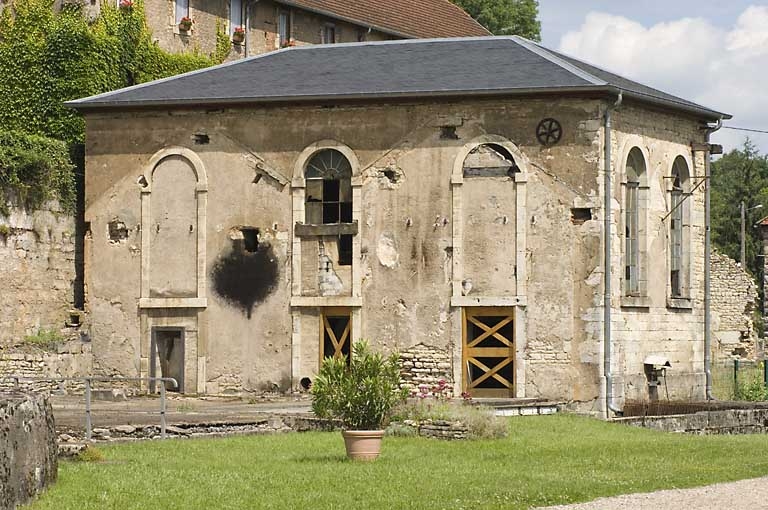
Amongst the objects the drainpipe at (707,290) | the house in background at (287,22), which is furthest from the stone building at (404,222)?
the house in background at (287,22)

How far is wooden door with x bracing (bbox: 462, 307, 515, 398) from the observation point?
32719 mm

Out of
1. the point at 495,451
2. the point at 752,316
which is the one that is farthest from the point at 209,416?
the point at 752,316

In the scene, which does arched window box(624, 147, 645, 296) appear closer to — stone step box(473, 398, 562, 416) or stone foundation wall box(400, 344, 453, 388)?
stone step box(473, 398, 562, 416)

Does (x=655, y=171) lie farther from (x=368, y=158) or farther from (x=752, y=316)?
(x=752, y=316)

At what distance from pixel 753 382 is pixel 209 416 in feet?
53.5

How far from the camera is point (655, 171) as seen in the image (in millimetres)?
34938

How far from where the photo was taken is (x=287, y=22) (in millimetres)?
47688

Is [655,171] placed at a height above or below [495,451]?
above

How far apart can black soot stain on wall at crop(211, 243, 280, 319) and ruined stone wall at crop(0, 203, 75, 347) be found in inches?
137

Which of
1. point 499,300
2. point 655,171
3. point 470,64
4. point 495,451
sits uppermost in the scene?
point 470,64

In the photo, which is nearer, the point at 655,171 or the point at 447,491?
the point at 447,491

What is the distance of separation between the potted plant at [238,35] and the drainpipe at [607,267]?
1576 cm

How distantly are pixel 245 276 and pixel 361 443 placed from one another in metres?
14.0

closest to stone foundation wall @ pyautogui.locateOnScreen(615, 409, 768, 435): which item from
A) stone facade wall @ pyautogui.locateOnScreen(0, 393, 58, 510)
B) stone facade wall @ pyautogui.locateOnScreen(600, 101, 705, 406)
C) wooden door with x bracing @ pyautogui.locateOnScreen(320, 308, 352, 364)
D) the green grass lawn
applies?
stone facade wall @ pyautogui.locateOnScreen(600, 101, 705, 406)
